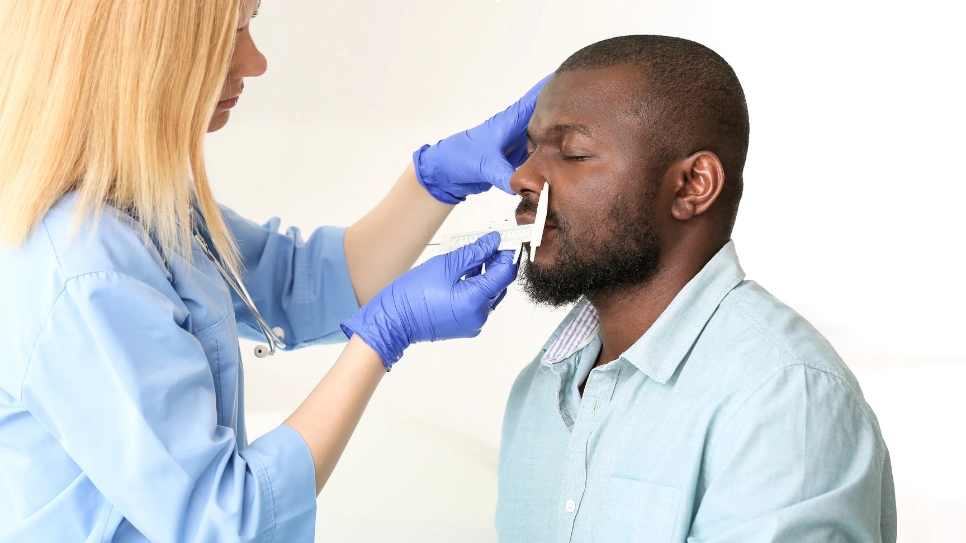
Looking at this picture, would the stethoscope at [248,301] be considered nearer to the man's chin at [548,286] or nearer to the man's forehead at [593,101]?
the man's chin at [548,286]

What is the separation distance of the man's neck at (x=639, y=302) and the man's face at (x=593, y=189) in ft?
0.06

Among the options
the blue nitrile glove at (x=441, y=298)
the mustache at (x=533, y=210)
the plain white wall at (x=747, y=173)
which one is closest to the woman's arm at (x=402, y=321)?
the blue nitrile glove at (x=441, y=298)

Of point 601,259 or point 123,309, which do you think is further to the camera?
point 601,259

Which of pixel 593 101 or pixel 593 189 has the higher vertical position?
pixel 593 101

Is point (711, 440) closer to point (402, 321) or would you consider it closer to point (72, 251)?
point (402, 321)

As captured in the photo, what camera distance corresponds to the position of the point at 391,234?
2.10 m

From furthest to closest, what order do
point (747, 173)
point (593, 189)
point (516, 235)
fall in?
point (747, 173) < point (516, 235) < point (593, 189)

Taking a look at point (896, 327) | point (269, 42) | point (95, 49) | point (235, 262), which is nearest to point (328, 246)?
point (235, 262)

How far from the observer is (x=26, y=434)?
1321 millimetres

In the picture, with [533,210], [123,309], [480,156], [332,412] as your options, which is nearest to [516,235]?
[533,210]

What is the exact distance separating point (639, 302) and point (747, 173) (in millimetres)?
1479

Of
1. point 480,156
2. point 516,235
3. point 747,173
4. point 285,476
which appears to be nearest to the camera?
point 285,476

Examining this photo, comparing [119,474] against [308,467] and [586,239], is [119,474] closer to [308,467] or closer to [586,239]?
[308,467]

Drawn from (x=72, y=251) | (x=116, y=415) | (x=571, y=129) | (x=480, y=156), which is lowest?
(x=116, y=415)
